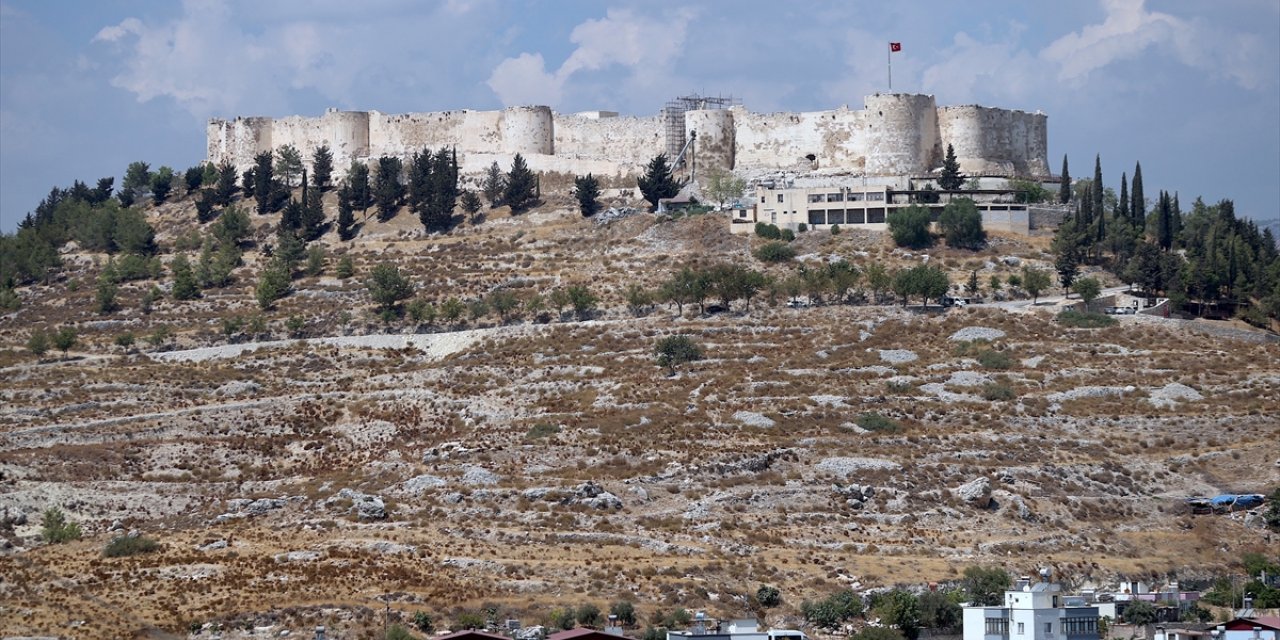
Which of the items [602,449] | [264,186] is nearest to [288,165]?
[264,186]

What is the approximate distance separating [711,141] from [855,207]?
9075 millimetres

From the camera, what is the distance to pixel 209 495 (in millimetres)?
58656

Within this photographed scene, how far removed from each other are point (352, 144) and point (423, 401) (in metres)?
31.9

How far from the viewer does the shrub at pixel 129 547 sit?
51969 mm

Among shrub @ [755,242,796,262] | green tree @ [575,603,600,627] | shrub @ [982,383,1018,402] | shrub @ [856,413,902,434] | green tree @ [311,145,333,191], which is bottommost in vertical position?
green tree @ [575,603,600,627]

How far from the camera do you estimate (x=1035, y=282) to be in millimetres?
73250

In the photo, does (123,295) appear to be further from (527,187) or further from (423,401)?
(423,401)

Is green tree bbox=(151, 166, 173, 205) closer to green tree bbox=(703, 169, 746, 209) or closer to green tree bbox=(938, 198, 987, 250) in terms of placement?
green tree bbox=(703, 169, 746, 209)

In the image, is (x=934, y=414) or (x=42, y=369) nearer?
(x=934, y=414)

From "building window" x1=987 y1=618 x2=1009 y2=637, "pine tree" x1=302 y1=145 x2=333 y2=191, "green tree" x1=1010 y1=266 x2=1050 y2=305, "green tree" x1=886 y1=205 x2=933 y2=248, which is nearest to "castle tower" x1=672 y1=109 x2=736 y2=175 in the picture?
"green tree" x1=886 y1=205 x2=933 y2=248

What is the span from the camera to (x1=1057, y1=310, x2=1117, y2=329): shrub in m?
69.6

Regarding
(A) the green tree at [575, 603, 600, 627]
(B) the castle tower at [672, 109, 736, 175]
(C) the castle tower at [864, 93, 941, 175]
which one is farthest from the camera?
(B) the castle tower at [672, 109, 736, 175]

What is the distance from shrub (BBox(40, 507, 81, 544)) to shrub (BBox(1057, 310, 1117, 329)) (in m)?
31.0

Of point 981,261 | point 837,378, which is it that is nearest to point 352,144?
point 981,261
